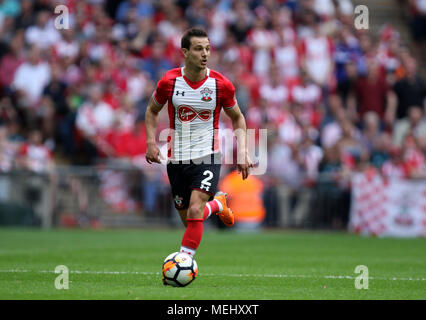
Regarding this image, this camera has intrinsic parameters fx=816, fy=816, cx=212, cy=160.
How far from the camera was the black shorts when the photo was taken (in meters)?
8.52

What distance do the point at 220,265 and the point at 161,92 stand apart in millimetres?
2946

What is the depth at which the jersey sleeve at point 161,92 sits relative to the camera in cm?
867

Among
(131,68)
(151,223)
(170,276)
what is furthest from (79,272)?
(131,68)

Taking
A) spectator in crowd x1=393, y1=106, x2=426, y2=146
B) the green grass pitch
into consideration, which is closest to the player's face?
the green grass pitch

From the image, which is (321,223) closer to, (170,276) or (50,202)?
(50,202)

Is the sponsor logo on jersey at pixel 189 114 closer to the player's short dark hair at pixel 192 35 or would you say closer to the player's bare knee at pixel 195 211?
the player's short dark hair at pixel 192 35

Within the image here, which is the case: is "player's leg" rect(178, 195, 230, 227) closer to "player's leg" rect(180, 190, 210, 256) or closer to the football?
"player's leg" rect(180, 190, 210, 256)

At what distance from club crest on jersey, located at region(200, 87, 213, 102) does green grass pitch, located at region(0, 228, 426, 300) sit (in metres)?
1.92

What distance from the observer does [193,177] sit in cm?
858

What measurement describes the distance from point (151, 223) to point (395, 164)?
19.7 feet

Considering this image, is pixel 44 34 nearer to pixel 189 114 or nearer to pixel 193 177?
Result: pixel 189 114

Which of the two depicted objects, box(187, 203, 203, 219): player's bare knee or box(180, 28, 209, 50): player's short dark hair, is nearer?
box(187, 203, 203, 219): player's bare knee

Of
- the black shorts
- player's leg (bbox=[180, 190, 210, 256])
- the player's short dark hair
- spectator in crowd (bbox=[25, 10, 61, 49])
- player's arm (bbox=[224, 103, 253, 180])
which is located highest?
spectator in crowd (bbox=[25, 10, 61, 49])

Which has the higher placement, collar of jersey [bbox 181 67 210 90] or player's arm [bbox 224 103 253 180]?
collar of jersey [bbox 181 67 210 90]
